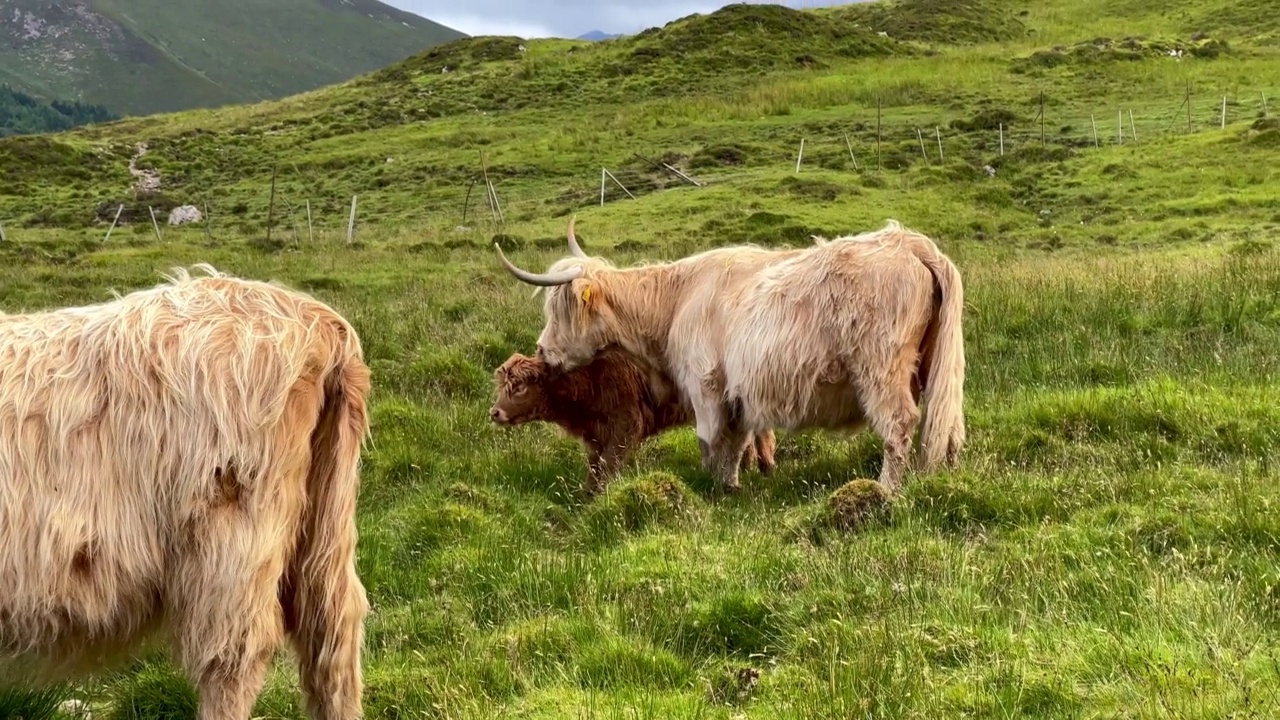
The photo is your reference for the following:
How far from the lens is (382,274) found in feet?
51.6

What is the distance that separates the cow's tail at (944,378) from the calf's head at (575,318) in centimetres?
257

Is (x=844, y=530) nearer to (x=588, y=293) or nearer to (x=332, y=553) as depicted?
(x=332, y=553)

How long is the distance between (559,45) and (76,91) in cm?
16547

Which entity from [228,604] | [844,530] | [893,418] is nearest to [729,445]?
[893,418]

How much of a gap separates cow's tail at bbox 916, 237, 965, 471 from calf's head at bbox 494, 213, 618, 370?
257 cm

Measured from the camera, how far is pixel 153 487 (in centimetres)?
279

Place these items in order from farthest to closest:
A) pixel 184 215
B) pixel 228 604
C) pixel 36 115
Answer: pixel 36 115
pixel 184 215
pixel 228 604

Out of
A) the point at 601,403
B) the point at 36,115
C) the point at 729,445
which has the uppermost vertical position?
the point at 36,115

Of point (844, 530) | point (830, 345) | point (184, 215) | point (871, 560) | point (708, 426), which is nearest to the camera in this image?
point (871, 560)

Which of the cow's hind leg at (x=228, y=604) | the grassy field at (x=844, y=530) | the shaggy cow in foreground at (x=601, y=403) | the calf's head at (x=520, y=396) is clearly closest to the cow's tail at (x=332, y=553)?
the cow's hind leg at (x=228, y=604)

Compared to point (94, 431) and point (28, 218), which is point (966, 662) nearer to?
point (94, 431)

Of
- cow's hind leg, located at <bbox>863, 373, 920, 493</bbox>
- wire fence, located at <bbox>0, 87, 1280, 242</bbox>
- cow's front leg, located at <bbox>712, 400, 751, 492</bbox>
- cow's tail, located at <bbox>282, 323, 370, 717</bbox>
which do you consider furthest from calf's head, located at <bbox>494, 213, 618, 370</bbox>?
wire fence, located at <bbox>0, 87, 1280, 242</bbox>

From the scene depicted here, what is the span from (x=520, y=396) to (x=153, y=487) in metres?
4.77

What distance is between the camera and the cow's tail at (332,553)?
310 cm
